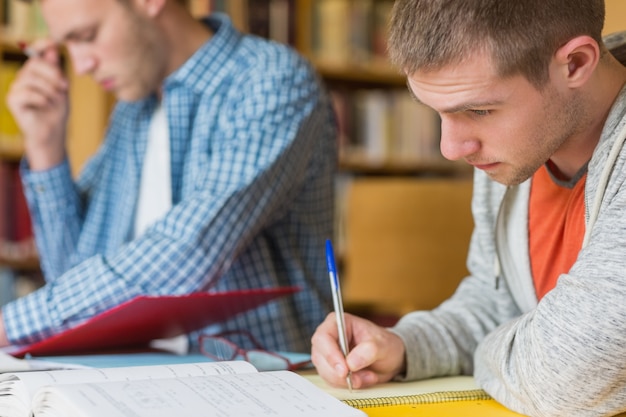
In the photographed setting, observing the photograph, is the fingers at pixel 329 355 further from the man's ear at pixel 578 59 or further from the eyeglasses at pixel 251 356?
the man's ear at pixel 578 59

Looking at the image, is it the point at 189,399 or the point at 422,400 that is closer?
the point at 189,399

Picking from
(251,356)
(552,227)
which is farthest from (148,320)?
(552,227)

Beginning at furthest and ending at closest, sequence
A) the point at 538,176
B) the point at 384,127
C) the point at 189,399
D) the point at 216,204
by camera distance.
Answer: the point at 384,127, the point at 216,204, the point at 538,176, the point at 189,399

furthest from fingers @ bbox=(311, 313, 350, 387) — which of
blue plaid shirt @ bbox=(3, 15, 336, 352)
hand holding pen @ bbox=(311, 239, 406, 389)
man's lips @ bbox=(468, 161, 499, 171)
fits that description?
blue plaid shirt @ bbox=(3, 15, 336, 352)

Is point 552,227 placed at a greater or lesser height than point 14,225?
greater

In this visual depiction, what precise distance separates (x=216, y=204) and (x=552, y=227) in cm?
55

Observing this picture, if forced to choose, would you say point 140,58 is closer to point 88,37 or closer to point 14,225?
point 88,37

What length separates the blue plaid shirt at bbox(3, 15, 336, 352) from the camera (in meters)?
1.31

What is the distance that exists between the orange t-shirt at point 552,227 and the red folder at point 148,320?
0.35 metres

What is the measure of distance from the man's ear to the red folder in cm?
50

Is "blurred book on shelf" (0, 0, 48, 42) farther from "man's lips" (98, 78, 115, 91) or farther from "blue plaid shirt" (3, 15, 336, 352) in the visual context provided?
"man's lips" (98, 78, 115, 91)

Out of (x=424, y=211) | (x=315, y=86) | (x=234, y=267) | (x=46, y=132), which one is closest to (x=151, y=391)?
(x=234, y=267)

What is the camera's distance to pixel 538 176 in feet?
3.59

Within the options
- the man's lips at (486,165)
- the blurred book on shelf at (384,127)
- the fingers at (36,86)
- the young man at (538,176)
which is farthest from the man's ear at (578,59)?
the blurred book on shelf at (384,127)
